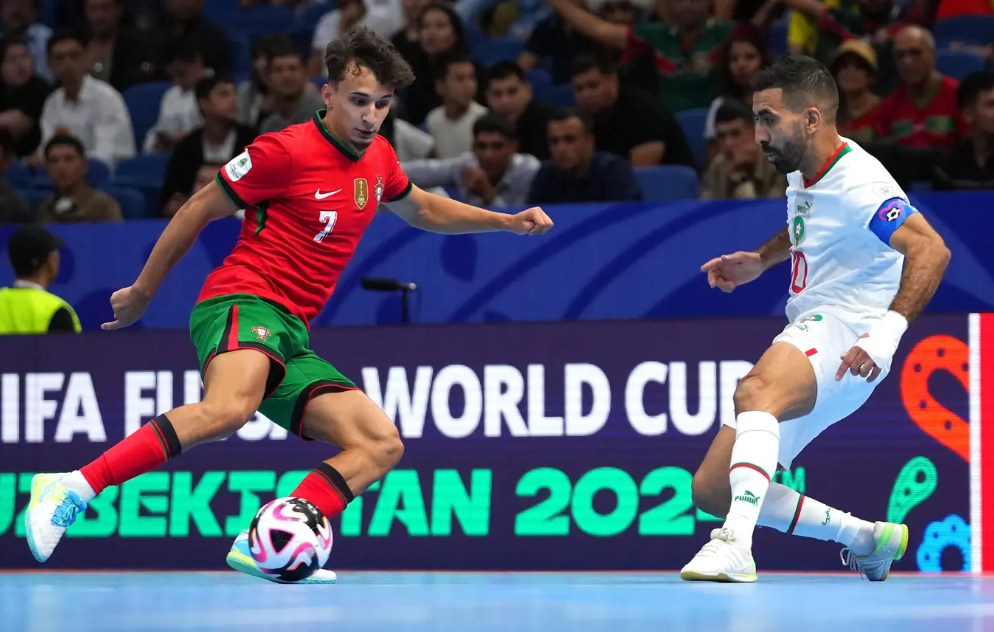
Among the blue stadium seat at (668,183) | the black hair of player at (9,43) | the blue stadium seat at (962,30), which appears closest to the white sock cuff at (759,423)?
the blue stadium seat at (668,183)

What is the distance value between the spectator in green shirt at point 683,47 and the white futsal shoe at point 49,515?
593 centimetres

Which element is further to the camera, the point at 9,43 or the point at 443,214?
the point at 9,43

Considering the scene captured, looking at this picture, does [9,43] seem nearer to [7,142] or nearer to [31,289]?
[7,142]

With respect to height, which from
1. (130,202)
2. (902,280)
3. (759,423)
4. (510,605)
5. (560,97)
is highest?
(560,97)

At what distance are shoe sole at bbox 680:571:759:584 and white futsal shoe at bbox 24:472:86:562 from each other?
6.68ft

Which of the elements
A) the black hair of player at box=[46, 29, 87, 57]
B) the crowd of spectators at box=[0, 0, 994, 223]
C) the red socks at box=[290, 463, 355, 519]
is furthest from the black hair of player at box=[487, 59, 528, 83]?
the red socks at box=[290, 463, 355, 519]

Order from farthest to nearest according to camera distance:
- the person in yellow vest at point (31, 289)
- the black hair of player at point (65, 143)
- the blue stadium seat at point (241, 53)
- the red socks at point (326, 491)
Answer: the blue stadium seat at point (241, 53), the black hair of player at point (65, 143), the person in yellow vest at point (31, 289), the red socks at point (326, 491)

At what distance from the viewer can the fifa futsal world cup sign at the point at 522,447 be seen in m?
6.22

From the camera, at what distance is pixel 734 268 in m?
5.38

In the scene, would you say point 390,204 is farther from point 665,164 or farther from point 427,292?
point 665,164

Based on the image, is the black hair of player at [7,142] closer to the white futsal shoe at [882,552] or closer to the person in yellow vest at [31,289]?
the person in yellow vest at [31,289]

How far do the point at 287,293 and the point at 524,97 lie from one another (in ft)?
14.9

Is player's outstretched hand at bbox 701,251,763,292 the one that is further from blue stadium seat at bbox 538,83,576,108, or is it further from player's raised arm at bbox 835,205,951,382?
blue stadium seat at bbox 538,83,576,108

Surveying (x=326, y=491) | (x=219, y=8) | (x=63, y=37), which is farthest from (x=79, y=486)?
(x=219, y=8)
